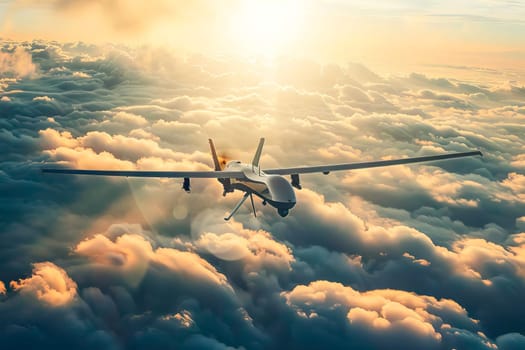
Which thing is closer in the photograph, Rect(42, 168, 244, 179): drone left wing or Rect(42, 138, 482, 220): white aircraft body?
Rect(42, 138, 482, 220): white aircraft body

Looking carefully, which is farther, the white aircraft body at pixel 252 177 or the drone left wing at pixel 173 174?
the drone left wing at pixel 173 174

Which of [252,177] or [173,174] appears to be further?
[173,174]

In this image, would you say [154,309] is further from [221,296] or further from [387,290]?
[387,290]

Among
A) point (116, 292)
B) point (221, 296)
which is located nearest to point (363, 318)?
point (221, 296)

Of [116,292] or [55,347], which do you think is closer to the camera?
[55,347]

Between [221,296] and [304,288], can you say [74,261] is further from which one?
[304,288]

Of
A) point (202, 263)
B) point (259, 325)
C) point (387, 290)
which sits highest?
point (202, 263)

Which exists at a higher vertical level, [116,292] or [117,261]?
[117,261]

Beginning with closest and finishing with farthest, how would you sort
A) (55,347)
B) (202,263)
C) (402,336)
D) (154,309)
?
(55,347), (402,336), (154,309), (202,263)

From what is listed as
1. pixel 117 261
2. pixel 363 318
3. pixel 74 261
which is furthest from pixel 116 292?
pixel 363 318

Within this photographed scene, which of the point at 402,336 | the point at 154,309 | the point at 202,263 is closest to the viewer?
the point at 402,336
